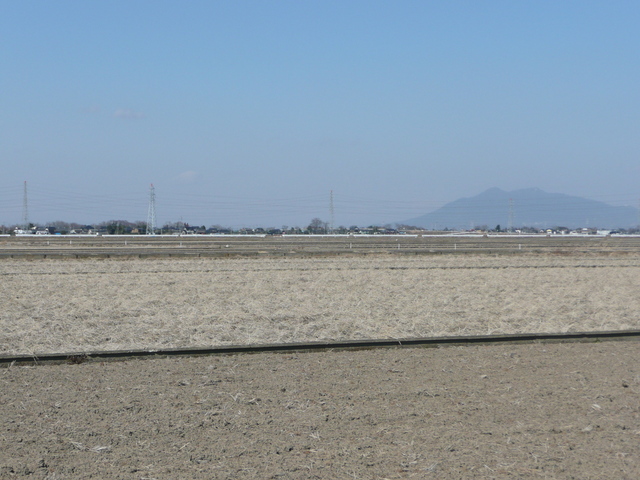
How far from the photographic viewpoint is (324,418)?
22.2ft

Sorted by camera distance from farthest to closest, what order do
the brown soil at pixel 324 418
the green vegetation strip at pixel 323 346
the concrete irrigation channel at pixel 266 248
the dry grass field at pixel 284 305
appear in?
the concrete irrigation channel at pixel 266 248, the dry grass field at pixel 284 305, the green vegetation strip at pixel 323 346, the brown soil at pixel 324 418

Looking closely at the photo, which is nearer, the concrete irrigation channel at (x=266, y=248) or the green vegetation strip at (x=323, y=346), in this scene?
the green vegetation strip at (x=323, y=346)

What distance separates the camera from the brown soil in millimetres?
5512

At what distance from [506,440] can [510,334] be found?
661cm

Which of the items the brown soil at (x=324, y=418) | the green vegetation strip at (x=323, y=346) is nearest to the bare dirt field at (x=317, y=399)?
the brown soil at (x=324, y=418)

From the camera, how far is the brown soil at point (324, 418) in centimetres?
551

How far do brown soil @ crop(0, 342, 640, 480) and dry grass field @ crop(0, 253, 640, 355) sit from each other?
263cm

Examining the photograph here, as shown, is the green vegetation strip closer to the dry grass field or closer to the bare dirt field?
the bare dirt field

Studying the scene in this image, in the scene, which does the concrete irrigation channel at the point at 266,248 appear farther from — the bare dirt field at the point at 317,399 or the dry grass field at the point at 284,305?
the bare dirt field at the point at 317,399

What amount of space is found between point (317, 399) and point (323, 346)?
314 cm

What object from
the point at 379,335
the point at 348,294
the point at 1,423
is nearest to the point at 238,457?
the point at 1,423

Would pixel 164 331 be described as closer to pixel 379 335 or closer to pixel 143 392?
pixel 379 335

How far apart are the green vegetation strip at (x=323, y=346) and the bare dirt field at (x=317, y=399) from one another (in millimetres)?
372

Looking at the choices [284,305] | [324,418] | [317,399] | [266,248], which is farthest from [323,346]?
[266,248]
